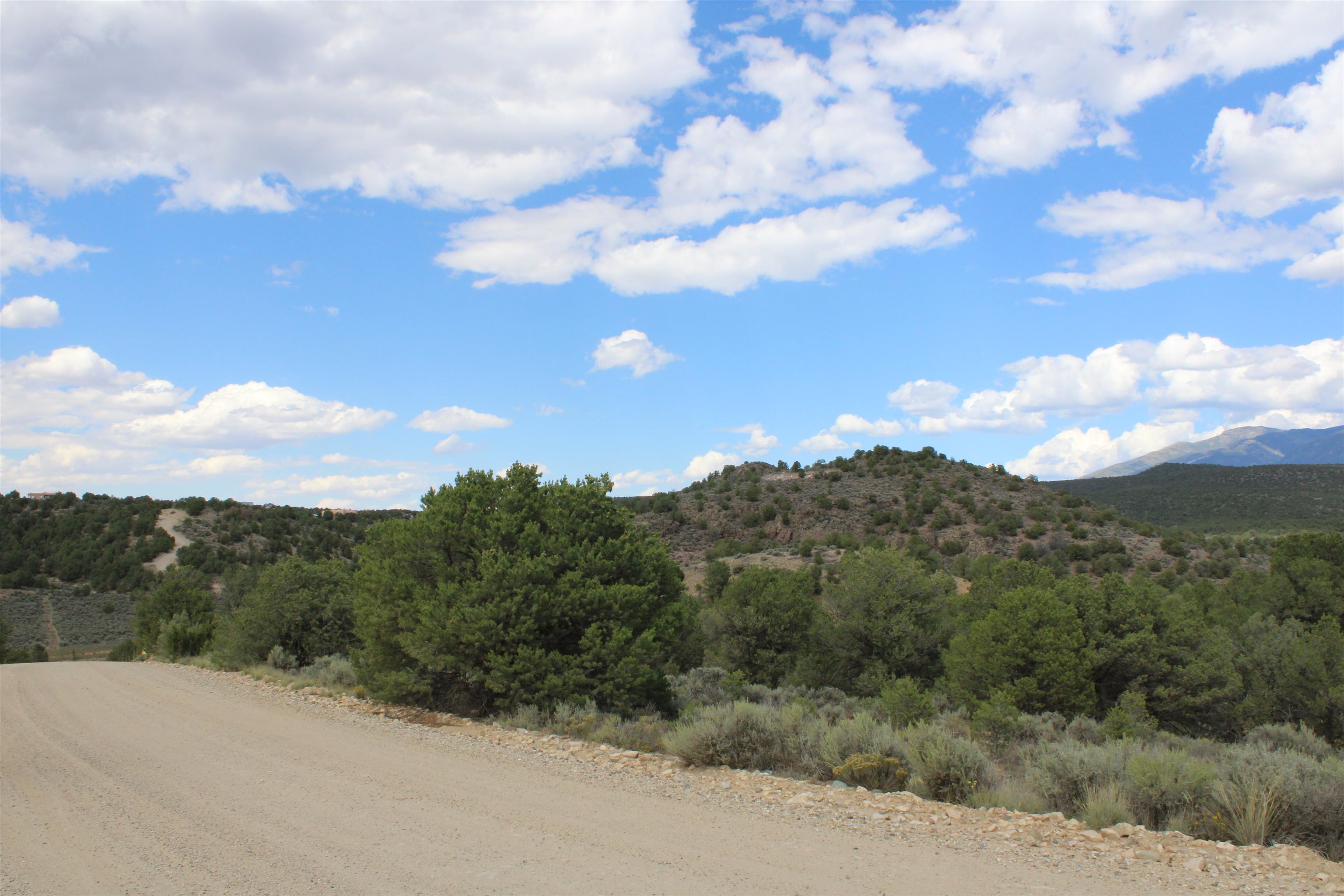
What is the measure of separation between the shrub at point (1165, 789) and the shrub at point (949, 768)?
4.27 feet

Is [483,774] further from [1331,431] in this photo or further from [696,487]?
[1331,431]

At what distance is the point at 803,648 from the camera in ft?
69.6

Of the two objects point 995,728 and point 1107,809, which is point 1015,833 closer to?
point 1107,809

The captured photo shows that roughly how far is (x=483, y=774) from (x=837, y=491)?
55.1m

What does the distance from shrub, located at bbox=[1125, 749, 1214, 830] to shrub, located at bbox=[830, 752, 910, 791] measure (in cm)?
199

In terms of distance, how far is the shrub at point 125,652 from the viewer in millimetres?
35250

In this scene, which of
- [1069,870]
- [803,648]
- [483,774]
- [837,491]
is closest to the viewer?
[1069,870]

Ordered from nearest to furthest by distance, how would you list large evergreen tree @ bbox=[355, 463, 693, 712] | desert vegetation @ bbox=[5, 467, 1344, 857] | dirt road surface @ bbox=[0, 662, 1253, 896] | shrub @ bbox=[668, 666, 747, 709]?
1. dirt road surface @ bbox=[0, 662, 1253, 896]
2. desert vegetation @ bbox=[5, 467, 1344, 857]
3. large evergreen tree @ bbox=[355, 463, 693, 712]
4. shrub @ bbox=[668, 666, 747, 709]

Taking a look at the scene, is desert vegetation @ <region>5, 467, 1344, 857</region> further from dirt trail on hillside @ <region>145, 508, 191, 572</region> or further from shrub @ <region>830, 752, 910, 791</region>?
dirt trail on hillside @ <region>145, 508, 191, 572</region>

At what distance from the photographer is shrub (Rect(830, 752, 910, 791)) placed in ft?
25.9

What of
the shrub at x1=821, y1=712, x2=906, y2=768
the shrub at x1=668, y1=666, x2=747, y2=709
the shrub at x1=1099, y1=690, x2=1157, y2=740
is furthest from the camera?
the shrub at x1=668, y1=666, x2=747, y2=709

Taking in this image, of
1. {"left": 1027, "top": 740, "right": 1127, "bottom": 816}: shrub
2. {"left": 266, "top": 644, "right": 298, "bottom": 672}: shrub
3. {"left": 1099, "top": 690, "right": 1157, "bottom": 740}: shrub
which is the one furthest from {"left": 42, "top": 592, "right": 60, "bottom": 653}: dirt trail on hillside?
{"left": 1027, "top": 740, "right": 1127, "bottom": 816}: shrub

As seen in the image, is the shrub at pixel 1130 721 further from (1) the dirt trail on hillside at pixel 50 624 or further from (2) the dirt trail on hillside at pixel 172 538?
(2) the dirt trail on hillside at pixel 172 538

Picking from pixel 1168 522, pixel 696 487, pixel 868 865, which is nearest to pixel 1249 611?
pixel 868 865
